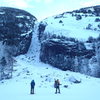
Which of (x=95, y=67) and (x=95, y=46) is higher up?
(x=95, y=46)

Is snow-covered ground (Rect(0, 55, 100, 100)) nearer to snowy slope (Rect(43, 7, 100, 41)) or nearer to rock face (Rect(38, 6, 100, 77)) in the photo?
rock face (Rect(38, 6, 100, 77))

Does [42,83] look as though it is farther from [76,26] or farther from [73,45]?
[76,26]

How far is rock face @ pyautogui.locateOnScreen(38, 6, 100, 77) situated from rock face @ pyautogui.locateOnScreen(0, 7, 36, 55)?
356cm

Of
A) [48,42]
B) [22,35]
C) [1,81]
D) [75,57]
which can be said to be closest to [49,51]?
[48,42]

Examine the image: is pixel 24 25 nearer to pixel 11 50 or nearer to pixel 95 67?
pixel 11 50

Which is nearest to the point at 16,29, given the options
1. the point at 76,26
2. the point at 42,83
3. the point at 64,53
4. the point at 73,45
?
the point at 76,26

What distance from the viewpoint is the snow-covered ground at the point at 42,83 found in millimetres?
29947

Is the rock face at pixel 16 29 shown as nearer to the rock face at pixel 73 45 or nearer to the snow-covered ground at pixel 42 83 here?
the rock face at pixel 73 45

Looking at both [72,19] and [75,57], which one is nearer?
[75,57]

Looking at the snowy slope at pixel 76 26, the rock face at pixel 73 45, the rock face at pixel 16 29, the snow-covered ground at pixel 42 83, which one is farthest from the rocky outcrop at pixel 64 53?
the rock face at pixel 16 29

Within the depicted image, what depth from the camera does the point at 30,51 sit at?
193 ft

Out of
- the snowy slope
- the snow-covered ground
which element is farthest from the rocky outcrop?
the snowy slope

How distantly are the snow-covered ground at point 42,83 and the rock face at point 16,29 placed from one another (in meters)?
4.84

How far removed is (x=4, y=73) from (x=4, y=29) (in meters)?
16.5
